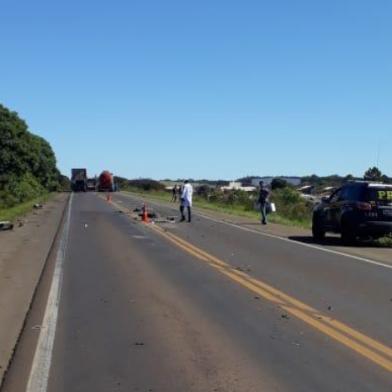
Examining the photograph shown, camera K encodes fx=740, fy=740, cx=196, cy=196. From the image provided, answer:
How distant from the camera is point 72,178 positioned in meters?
103

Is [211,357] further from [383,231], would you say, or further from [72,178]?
[72,178]

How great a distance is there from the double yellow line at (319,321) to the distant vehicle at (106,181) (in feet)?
272

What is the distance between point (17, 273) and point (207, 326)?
5.92 m

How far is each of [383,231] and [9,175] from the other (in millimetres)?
44534

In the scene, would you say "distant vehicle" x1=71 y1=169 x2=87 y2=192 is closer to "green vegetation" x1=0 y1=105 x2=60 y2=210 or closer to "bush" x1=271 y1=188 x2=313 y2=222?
"green vegetation" x1=0 y1=105 x2=60 y2=210

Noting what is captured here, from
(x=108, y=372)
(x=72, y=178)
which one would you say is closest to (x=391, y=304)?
(x=108, y=372)

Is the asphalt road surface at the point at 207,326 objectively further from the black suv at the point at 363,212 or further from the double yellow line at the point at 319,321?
the black suv at the point at 363,212

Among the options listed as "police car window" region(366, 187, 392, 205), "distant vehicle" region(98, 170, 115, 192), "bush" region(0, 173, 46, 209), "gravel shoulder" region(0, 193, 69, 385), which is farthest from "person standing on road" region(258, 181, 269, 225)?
"distant vehicle" region(98, 170, 115, 192)

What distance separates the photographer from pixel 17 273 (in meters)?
13.6

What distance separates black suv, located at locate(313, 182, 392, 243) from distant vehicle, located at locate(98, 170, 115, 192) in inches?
3013

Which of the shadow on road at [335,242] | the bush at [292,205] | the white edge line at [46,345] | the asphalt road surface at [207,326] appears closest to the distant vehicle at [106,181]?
the bush at [292,205]

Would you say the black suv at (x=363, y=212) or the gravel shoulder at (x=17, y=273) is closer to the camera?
the gravel shoulder at (x=17, y=273)

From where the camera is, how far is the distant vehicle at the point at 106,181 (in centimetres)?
9706

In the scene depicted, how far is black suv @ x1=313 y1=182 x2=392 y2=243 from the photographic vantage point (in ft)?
65.3
